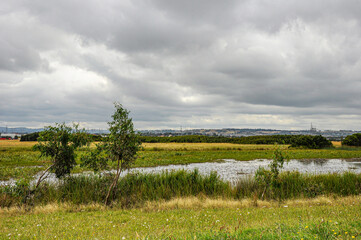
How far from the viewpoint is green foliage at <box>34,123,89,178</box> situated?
563 inches

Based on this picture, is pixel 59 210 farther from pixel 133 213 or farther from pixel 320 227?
pixel 320 227

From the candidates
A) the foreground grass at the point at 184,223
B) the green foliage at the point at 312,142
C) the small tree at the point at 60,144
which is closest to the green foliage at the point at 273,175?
the foreground grass at the point at 184,223

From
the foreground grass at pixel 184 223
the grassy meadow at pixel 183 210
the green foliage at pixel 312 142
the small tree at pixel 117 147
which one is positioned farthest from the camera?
the green foliage at pixel 312 142

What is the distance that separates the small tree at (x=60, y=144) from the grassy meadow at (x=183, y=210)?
155cm

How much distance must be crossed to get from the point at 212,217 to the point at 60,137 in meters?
10.2

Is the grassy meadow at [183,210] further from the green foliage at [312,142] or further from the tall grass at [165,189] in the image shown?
the green foliage at [312,142]

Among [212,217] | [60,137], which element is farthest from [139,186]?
[212,217]

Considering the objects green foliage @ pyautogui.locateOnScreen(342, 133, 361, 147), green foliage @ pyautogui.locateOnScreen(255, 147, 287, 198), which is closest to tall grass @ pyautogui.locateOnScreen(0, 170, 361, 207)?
green foliage @ pyautogui.locateOnScreen(255, 147, 287, 198)

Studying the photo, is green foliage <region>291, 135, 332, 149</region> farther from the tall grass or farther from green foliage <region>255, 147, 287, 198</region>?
green foliage <region>255, 147, 287, 198</region>

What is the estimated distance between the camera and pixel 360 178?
759 inches

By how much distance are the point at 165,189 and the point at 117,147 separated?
15.2 feet

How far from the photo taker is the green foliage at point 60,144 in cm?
1431

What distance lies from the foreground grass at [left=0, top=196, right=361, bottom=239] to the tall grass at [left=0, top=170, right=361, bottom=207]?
1.79 metres

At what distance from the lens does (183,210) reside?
1137cm
